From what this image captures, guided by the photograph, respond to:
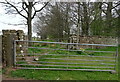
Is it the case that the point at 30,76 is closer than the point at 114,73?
Yes

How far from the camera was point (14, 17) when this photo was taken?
8344mm

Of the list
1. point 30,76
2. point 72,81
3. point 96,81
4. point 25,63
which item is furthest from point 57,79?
point 25,63

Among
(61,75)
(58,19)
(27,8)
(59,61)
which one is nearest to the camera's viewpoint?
(61,75)

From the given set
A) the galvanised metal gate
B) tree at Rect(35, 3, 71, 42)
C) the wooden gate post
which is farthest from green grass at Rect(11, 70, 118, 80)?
tree at Rect(35, 3, 71, 42)

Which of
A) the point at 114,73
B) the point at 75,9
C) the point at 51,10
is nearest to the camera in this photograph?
the point at 114,73

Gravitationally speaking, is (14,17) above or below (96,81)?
above

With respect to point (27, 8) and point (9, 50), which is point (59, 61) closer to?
point (9, 50)

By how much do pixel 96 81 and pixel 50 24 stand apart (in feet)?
26.6

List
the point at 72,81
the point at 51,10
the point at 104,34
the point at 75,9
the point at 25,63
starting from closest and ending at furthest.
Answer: the point at 72,81 < the point at 25,63 < the point at 104,34 < the point at 75,9 < the point at 51,10

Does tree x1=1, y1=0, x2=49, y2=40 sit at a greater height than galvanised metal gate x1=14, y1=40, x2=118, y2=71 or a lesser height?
greater

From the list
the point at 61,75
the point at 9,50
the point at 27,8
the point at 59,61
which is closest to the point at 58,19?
the point at 27,8

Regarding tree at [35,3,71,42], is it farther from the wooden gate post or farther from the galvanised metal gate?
the wooden gate post

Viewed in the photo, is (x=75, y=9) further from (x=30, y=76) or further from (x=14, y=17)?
(x=30, y=76)

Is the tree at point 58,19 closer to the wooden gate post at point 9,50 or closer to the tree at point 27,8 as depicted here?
the tree at point 27,8
